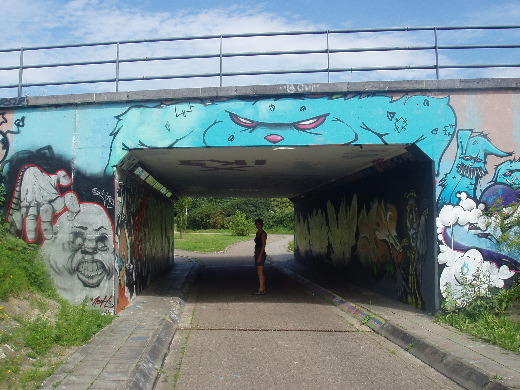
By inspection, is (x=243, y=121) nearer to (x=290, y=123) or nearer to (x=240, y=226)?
(x=290, y=123)

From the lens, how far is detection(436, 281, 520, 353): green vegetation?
23.9 ft

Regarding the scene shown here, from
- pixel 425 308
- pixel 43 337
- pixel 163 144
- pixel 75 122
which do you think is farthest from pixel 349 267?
pixel 43 337

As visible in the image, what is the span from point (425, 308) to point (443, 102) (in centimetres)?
370

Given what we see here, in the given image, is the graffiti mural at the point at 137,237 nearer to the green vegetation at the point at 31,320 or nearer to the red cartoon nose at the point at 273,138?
the green vegetation at the point at 31,320

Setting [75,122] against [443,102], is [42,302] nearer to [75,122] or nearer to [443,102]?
[75,122]

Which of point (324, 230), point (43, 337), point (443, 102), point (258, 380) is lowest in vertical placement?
point (258, 380)

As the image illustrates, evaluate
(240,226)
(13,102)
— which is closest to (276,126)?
(13,102)

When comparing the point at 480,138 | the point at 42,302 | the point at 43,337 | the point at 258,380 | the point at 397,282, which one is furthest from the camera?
the point at 397,282

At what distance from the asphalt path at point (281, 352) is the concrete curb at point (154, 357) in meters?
0.10

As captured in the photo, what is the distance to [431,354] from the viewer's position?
21.7 ft

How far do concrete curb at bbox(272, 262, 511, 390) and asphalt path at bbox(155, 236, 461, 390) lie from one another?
0.39 feet

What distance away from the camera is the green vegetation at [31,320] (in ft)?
18.0

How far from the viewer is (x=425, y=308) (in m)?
9.10

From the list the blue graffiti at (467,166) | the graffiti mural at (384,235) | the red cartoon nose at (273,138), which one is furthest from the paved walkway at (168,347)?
the red cartoon nose at (273,138)
